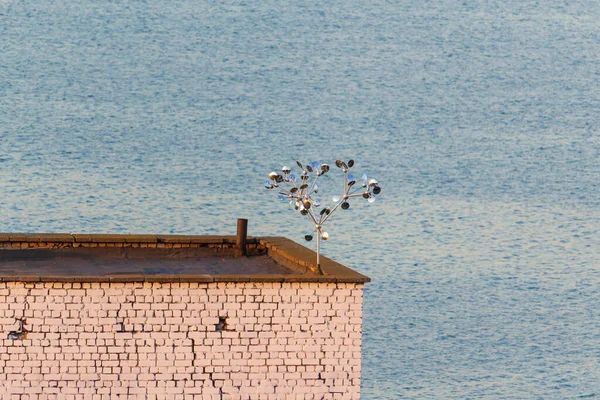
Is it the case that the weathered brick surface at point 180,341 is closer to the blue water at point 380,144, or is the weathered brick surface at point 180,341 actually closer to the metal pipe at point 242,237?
the metal pipe at point 242,237

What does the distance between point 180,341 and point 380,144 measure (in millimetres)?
53227

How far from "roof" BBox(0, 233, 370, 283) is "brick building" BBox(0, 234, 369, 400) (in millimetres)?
1274

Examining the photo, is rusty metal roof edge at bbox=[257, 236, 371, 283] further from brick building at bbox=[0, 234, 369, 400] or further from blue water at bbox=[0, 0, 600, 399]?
blue water at bbox=[0, 0, 600, 399]

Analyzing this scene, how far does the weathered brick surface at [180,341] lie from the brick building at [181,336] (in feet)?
0.04

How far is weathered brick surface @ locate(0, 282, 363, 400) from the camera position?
13633 millimetres

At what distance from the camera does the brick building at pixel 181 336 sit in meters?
13.6

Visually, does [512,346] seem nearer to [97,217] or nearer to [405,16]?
[97,217]

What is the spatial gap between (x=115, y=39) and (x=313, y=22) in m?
14.4

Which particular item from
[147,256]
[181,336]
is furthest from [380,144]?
[181,336]

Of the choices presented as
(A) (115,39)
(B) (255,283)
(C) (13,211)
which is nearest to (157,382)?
(B) (255,283)

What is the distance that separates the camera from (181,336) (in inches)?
545

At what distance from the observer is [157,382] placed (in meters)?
13.9

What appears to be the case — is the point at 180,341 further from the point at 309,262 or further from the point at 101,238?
the point at 101,238

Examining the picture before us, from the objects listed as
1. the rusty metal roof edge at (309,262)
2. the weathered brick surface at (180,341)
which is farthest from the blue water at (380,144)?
the weathered brick surface at (180,341)
